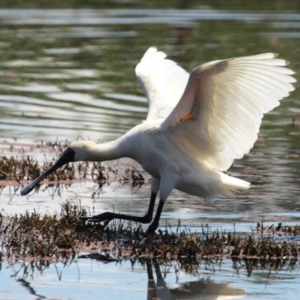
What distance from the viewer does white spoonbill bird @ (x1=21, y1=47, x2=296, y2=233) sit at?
10.0m

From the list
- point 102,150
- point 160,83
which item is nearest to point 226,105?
point 102,150

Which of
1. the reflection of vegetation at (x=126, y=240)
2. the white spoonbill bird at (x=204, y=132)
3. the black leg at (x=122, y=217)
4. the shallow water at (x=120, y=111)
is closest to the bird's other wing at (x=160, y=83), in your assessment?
the white spoonbill bird at (x=204, y=132)

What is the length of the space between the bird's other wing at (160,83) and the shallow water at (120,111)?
110cm

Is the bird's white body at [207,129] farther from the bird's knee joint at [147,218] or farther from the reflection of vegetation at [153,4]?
the reflection of vegetation at [153,4]

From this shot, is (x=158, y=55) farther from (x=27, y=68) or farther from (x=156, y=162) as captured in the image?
(x=27, y=68)

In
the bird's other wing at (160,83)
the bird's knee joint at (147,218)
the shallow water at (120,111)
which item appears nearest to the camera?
the shallow water at (120,111)

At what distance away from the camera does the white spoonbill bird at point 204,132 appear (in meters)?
10.0

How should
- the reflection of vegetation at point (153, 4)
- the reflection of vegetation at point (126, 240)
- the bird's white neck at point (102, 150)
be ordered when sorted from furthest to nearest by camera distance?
the reflection of vegetation at point (153, 4)
the bird's white neck at point (102, 150)
the reflection of vegetation at point (126, 240)

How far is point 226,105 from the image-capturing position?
10398 millimetres

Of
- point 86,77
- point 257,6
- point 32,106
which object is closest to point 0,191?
point 32,106

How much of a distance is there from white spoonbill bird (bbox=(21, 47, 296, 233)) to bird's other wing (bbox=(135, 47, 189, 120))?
103mm

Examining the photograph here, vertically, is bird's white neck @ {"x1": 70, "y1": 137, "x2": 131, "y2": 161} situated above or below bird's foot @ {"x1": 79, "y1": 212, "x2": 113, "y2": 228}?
above

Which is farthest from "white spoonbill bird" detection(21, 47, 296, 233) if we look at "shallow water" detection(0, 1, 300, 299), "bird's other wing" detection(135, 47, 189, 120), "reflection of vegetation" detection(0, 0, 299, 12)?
"reflection of vegetation" detection(0, 0, 299, 12)

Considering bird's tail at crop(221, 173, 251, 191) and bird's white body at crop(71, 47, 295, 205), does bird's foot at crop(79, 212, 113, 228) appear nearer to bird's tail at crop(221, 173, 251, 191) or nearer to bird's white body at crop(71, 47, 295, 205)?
bird's white body at crop(71, 47, 295, 205)
